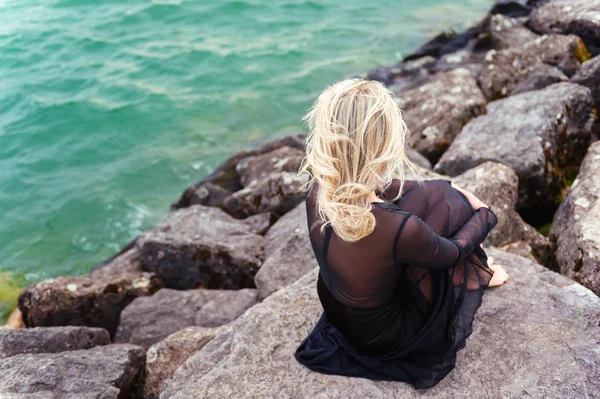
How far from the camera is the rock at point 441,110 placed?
28.2 ft

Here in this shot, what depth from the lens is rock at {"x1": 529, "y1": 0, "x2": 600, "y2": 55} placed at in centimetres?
1097

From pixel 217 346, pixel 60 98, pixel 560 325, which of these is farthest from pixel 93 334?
pixel 60 98

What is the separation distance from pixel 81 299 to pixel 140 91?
10.3m

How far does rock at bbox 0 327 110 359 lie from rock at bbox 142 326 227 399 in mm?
726

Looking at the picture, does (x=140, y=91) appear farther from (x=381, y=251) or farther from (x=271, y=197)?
(x=381, y=251)

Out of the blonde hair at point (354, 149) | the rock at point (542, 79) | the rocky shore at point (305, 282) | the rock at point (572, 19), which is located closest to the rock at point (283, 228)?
the rocky shore at point (305, 282)

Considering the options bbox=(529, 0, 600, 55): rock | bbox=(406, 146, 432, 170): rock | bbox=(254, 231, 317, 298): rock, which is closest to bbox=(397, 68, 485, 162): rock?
bbox=(406, 146, 432, 170): rock

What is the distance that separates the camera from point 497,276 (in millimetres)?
4391

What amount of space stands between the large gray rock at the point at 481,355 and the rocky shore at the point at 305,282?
1cm

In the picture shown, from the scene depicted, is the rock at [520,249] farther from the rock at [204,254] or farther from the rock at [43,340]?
the rock at [43,340]

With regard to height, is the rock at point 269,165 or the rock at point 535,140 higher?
the rock at point 535,140

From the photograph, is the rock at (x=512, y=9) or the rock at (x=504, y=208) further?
the rock at (x=512, y=9)

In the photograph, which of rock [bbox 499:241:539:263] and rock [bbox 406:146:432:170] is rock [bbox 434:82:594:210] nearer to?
rock [bbox 406:146:432:170]

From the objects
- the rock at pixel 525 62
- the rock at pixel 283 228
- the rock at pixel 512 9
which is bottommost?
the rock at pixel 283 228
